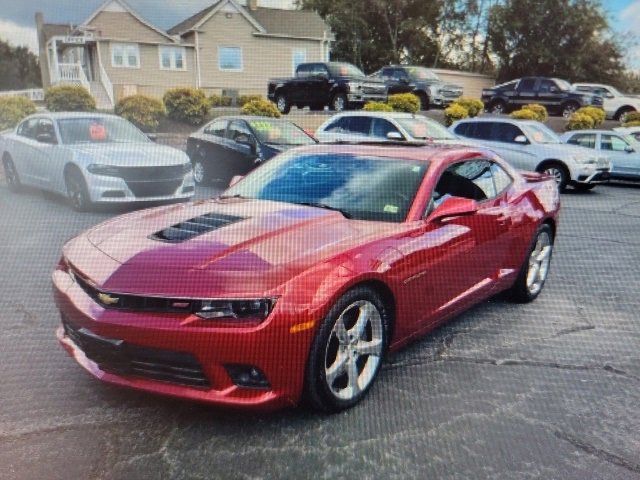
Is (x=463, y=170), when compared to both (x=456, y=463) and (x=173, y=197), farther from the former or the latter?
(x=173, y=197)

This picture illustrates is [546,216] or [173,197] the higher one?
[546,216]

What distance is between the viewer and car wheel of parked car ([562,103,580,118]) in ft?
80.5

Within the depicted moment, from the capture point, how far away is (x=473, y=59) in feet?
→ 148

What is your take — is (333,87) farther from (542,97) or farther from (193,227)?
(193,227)

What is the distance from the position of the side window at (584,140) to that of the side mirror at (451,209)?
11977 millimetres

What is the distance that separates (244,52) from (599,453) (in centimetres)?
3250

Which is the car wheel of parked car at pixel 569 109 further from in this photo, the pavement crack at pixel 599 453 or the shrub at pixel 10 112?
the pavement crack at pixel 599 453

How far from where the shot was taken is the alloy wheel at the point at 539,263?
4.91 metres

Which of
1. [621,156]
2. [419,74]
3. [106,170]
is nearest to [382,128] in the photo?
[106,170]

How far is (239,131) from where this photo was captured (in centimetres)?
1065

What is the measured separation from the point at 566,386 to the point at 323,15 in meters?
46.5

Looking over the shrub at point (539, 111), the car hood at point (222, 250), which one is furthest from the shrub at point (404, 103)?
the car hood at point (222, 250)

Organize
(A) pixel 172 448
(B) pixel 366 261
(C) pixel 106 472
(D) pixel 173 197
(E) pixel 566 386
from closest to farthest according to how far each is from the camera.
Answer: (C) pixel 106 472 → (A) pixel 172 448 → (B) pixel 366 261 → (E) pixel 566 386 → (D) pixel 173 197

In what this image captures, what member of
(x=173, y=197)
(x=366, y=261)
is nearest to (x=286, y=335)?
(x=366, y=261)
